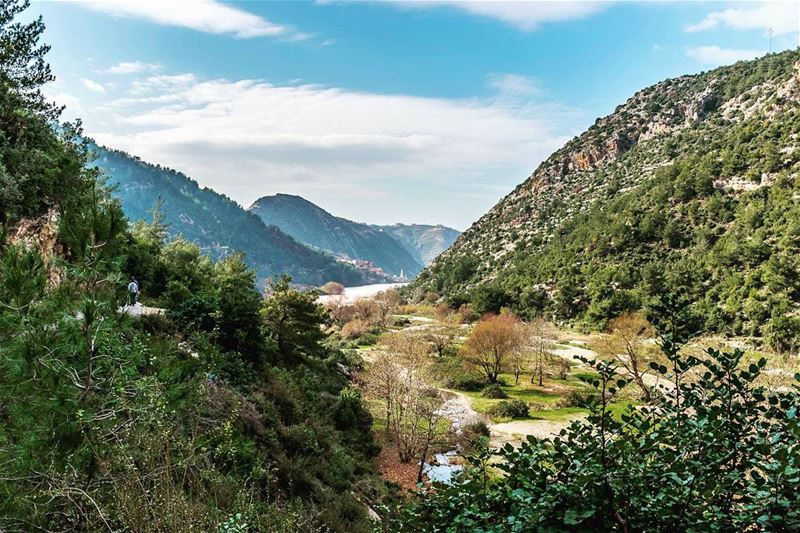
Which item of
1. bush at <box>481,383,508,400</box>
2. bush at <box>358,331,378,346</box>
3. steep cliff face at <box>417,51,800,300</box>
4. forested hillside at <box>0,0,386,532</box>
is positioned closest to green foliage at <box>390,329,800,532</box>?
forested hillside at <box>0,0,386,532</box>

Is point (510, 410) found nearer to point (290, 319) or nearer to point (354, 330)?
point (290, 319)

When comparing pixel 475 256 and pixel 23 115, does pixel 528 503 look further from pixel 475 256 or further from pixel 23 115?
pixel 475 256

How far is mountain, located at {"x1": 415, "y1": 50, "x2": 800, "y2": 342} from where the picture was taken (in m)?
45.1

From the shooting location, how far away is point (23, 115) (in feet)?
53.0

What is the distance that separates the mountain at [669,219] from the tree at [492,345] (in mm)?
14262

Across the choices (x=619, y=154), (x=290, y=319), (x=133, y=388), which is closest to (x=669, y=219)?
(x=619, y=154)

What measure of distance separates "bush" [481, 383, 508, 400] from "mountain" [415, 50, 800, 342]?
14.4 meters

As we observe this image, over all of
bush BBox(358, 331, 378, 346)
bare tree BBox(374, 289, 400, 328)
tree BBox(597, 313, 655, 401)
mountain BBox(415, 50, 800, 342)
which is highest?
mountain BBox(415, 50, 800, 342)

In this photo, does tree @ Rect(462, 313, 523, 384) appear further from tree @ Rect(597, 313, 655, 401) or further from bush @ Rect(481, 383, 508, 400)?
tree @ Rect(597, 313, 655, 401)

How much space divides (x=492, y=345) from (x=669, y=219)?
41.2 metres

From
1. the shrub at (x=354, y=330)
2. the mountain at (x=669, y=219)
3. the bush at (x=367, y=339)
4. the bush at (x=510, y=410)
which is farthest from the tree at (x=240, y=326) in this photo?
the shrub at (x=354, y=330)

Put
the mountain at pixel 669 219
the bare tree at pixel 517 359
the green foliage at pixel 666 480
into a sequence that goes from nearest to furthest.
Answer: the green foliage at pixel 666 480
the bare tree at pixel 517 359
the mountain at pixel 669 219

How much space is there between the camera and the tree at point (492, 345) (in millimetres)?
35250

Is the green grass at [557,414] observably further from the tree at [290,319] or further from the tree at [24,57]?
the tree at [24,57]
